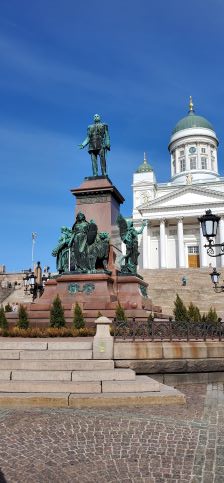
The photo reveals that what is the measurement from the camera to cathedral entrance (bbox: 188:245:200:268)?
7119cm

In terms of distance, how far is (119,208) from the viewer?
1703 cm

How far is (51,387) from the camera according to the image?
7680 millimetres

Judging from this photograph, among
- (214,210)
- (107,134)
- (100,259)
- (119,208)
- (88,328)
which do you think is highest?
(214,210)

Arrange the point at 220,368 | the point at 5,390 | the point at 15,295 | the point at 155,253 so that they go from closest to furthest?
the point at 5,390, the point at 220,368, the point at 15,295, the point at 155,253

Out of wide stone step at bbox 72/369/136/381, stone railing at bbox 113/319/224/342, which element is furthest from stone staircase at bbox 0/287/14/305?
wide stone step at bbox 72/369/136/381

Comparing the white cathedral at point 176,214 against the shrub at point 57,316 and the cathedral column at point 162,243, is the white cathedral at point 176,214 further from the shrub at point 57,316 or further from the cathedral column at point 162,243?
the shrub at point 57,316

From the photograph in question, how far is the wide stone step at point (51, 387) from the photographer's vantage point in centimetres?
766

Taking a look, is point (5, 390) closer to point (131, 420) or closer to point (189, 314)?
point (131, 420)

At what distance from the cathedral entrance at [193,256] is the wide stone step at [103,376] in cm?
6402

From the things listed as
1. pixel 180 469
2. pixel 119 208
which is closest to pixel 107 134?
pixel 119 208

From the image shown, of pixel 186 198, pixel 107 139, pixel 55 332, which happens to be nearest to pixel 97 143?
pixel 107 139

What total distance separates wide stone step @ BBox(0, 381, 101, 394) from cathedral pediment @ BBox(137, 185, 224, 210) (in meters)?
64.1

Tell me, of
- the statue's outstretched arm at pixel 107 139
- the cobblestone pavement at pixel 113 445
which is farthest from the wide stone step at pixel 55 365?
the statue's outstretched arm at pixel 107 139

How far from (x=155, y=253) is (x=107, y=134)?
189 feet
